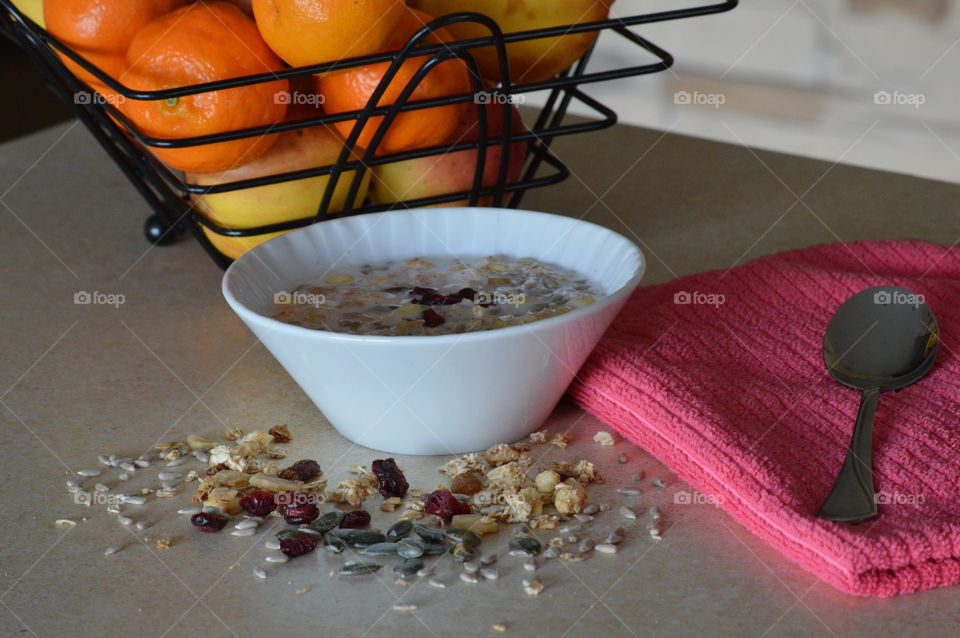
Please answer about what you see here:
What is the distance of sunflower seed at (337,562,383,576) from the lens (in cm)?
52

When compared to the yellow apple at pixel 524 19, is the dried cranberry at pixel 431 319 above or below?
below

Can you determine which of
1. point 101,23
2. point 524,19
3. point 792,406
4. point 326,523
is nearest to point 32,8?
point 101,23

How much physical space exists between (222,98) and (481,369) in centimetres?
26

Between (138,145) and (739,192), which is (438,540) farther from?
(739,192)

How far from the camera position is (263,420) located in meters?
0.67

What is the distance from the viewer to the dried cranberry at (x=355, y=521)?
0.55 metres

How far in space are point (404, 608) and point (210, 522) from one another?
4.8 inches

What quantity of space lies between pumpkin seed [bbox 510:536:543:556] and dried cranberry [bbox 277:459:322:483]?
13cm

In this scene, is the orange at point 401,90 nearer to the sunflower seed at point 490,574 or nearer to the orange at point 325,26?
the orange at point 325,26

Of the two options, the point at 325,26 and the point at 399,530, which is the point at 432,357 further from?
the point at 325,26

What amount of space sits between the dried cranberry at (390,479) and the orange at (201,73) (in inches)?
10.1

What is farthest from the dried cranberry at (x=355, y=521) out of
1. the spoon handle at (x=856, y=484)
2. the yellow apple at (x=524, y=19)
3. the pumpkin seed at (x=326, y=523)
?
the yellow apple at (x=524, y=19)

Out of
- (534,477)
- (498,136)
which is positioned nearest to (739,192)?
(498,136)

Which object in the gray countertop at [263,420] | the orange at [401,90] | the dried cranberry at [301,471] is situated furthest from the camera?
the orange at [401,90]
